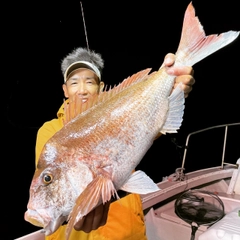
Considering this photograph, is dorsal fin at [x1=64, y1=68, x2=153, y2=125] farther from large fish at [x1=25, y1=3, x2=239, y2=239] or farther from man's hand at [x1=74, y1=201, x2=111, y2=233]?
man's hand at [x1=74, y1=201, x2=111, y2=233]

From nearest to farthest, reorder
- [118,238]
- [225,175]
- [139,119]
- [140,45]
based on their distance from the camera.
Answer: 1. [139,119]
2. [118,238]
3. [225,175]
4. [140,45]

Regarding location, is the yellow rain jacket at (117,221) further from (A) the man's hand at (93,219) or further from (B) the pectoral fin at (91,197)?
(B) the pectoral fin at (91,197)

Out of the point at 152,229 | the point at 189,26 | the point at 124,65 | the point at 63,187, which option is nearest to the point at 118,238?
the point at 63,187

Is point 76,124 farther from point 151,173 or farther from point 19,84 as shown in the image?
point 19,84

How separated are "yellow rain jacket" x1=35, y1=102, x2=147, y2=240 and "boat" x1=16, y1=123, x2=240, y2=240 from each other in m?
0.74

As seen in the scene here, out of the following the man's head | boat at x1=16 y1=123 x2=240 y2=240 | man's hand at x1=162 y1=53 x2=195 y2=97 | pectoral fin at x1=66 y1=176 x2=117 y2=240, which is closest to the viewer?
pectoral fin at x1=66 y1=176 x2=117 y2=240

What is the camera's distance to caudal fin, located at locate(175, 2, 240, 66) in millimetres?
1760

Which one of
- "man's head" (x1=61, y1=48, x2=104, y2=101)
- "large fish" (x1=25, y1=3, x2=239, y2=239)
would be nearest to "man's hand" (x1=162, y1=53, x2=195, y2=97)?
"large fish" (x1=25, y1=3, x2=239, y2=239)

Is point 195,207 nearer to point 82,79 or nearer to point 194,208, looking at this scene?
point 194,208

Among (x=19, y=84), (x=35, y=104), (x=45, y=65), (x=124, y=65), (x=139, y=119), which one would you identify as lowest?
(x=139, y=119)

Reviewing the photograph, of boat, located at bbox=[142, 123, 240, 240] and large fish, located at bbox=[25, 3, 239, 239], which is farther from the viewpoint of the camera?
boat, located at bbox=[142, 123, 240, 240]

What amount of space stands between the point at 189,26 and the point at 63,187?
1317mm

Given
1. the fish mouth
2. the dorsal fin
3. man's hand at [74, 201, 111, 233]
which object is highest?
the dorsal fin

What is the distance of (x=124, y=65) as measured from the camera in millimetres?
37625
